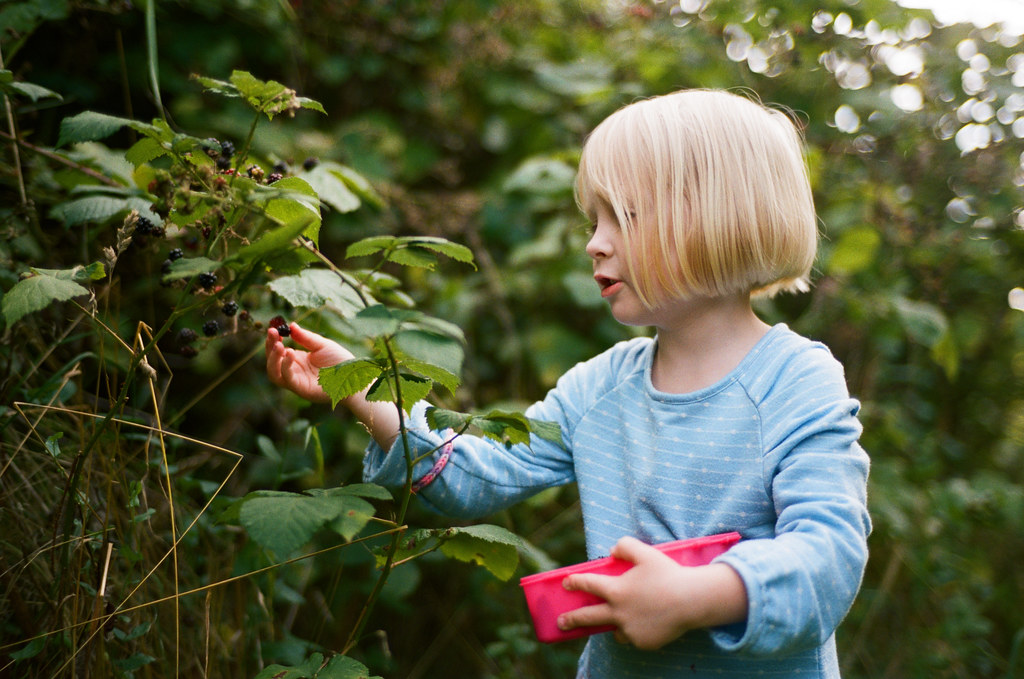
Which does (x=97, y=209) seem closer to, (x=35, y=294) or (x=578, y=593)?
(x=35, y=294)

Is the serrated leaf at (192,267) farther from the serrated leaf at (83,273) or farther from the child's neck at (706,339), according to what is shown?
the child's neck at (706,339)

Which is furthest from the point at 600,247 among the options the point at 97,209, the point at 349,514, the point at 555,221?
the point at 555,221

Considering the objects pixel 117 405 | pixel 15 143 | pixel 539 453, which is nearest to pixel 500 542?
pixel 539 453

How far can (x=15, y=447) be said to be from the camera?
1.17 m

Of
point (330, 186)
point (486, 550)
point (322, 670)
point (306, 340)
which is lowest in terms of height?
point (322, 670)

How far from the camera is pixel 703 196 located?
105 centimetres

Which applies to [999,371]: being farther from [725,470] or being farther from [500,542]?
[500,542]

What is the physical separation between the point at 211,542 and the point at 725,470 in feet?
3.18

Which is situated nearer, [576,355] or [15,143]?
[15,143]

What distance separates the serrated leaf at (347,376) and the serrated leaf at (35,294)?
291 millimetres

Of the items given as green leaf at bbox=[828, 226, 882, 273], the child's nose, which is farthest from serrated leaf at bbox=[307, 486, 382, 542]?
green leaf at bbox=[828, 226, 882, 273]

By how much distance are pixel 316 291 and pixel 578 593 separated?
47 centimetres

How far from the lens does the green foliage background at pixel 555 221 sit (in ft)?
6.35

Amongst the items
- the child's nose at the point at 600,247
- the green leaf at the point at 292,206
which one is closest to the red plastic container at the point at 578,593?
the child's nose at the point at 600,247
